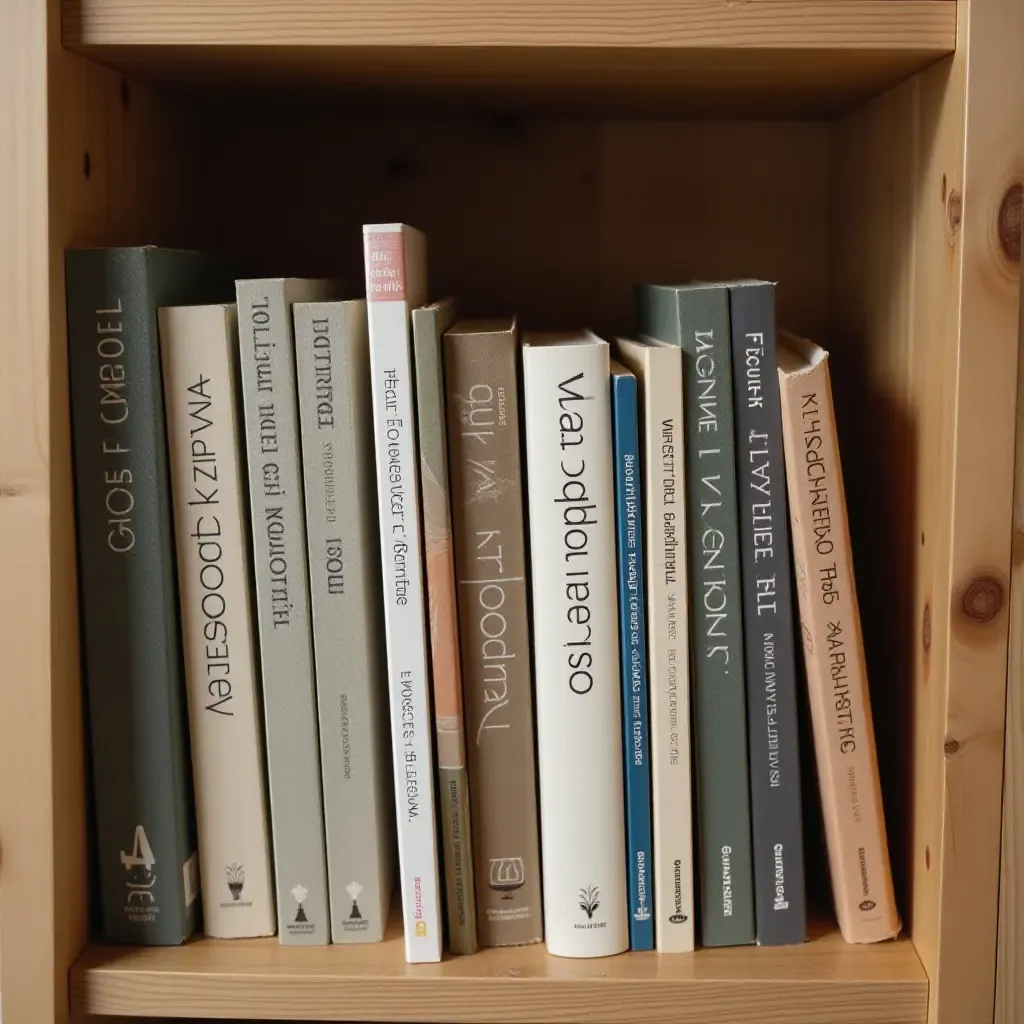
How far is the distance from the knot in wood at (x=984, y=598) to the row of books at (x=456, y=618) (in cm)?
7

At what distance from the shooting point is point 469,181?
93 cm

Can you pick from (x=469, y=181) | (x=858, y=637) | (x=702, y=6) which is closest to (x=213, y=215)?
(x=469, y=181)

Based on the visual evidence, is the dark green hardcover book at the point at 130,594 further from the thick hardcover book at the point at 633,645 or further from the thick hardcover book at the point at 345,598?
the thick hardcover book at the point at 633,645

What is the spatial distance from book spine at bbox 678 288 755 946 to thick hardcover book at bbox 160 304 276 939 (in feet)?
0.78

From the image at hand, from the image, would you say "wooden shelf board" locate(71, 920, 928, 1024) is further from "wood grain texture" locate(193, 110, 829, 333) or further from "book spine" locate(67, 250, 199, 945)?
"wood grain texture" locate(193, 110, 829, 333)

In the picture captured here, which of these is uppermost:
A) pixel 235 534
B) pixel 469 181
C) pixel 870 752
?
pixel 469 181

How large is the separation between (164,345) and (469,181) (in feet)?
1.13

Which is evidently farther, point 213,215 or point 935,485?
point 213,215

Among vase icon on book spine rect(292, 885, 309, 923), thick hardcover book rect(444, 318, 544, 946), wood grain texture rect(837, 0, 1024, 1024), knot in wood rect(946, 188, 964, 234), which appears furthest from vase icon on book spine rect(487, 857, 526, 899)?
knot in wood rect(946, 188, 964, 234)

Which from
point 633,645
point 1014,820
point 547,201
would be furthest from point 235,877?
point 547,201

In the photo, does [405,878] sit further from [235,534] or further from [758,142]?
[758,142]

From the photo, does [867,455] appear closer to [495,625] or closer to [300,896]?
[495,625]

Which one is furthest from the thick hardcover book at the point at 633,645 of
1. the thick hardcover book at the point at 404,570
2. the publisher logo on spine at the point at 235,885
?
the publisher logo on spine at the point at 235,885

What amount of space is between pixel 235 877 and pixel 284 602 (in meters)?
0.16
